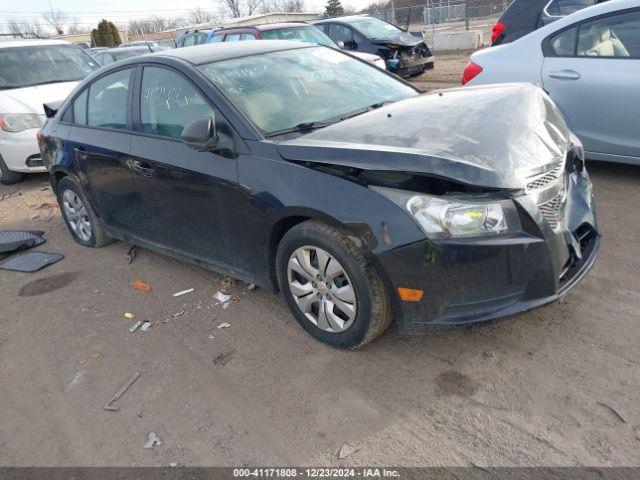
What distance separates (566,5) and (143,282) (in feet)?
24.1

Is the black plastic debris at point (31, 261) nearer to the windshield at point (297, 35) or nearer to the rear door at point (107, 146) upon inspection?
the rear door at point (107, 146)

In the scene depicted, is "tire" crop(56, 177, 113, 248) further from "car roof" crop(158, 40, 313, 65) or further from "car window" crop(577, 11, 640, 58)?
"car window" crop(577, 11, 640, 58)

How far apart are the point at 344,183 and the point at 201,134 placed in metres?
0.97

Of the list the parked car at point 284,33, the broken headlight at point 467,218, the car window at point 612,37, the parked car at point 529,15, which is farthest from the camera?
the parked car at point 284,33

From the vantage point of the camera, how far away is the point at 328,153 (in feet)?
9.53

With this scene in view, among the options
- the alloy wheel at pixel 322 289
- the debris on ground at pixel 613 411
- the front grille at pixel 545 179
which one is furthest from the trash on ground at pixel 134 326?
the debris on ground at pixel 613 411

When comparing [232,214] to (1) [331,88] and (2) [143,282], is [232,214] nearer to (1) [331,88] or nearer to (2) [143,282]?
(1) [331,88]

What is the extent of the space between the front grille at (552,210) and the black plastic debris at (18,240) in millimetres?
5162

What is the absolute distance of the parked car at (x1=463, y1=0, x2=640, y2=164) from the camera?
15.6 ft

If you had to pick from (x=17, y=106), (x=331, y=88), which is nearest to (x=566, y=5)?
(x=331, y=88)

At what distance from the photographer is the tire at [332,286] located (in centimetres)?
286

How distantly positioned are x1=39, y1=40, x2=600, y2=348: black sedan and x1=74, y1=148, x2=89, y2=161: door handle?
0.51ft

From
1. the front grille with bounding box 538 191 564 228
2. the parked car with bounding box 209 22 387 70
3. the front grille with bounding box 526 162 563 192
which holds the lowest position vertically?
the front grille with bounding box 538 191 564 228

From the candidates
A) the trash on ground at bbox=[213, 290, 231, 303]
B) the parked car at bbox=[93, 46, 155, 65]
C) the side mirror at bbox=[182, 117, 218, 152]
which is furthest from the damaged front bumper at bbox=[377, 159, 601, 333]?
the parked car at bbox=[93, 46, 155, 65]
